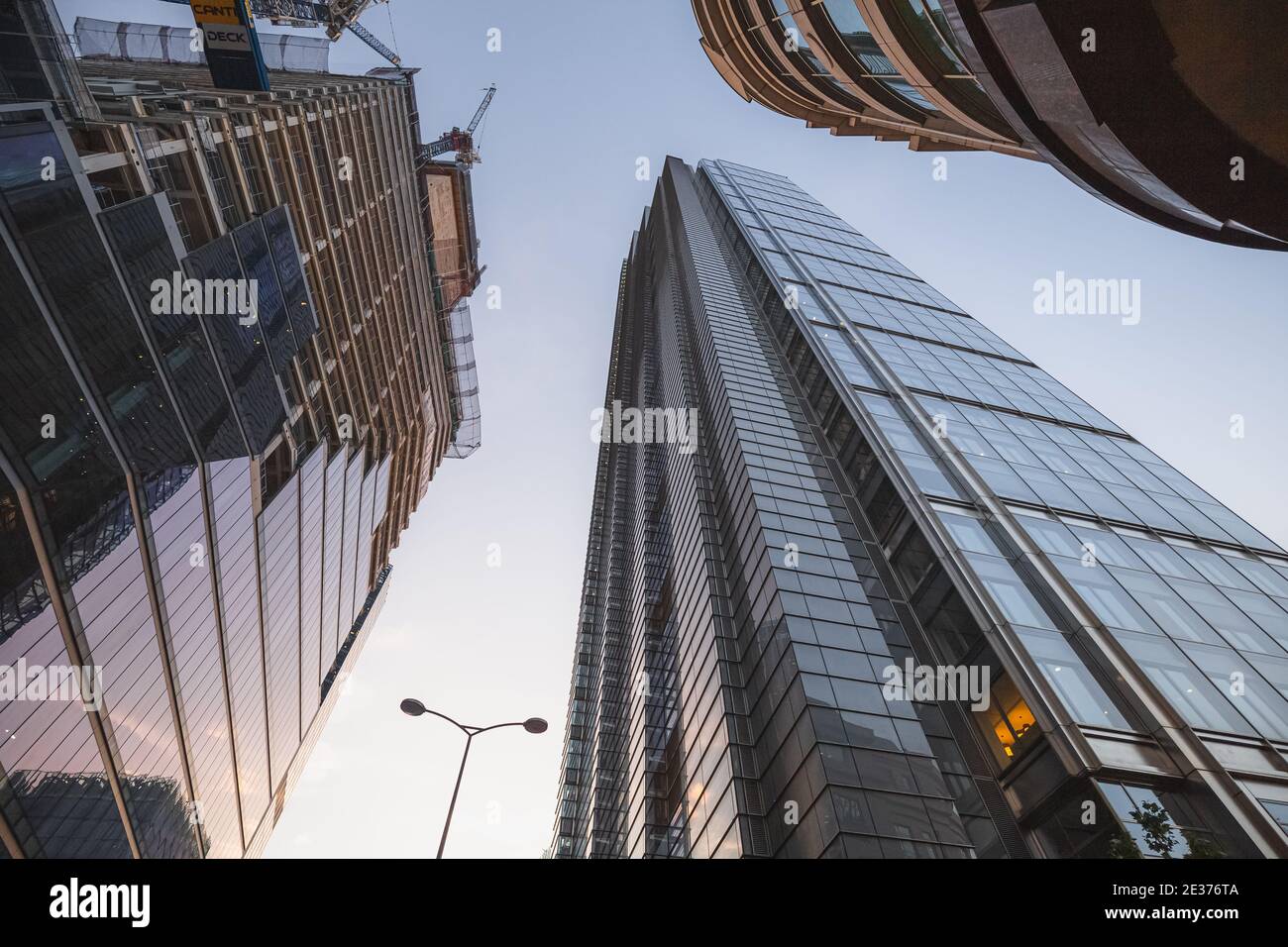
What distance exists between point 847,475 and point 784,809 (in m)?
20.2

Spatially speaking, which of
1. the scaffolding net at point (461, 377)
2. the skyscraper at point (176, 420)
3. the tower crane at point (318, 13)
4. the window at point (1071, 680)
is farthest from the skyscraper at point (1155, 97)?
the tower crane at point (318, 13)

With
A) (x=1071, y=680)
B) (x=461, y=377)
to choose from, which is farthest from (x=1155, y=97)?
(x=461, y=377)

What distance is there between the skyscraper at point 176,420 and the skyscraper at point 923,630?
22.0 metres

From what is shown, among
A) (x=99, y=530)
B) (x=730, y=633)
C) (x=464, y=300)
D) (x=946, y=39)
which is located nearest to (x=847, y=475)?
(x=730, y=633)

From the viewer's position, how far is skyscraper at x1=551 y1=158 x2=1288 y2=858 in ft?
59.2

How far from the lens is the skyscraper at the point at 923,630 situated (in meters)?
18.0

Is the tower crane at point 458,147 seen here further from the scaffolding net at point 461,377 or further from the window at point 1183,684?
the window at point 1183,684

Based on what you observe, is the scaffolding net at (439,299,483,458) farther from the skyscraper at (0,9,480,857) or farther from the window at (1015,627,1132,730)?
the window at (1015,627,1132,730)

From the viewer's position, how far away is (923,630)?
25.5 metres

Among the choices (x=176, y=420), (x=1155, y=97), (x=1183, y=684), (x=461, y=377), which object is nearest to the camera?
(x=1155, y=97)

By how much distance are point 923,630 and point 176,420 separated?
105 ft

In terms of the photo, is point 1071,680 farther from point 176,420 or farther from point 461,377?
point 461,377

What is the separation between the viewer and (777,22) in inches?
885

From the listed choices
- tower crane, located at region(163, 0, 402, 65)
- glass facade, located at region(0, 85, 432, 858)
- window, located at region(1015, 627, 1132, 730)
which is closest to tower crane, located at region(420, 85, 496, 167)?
tower crane, located at region(163, 0, 402, 65)
